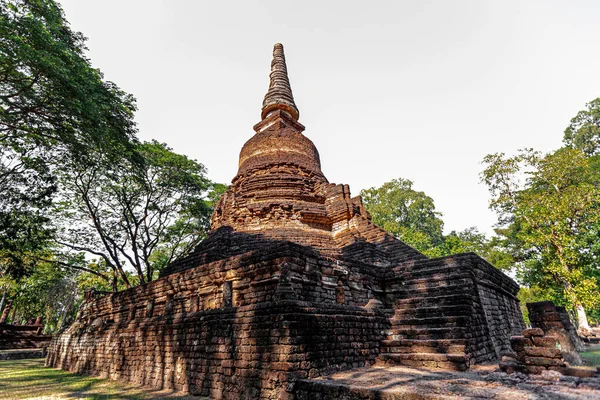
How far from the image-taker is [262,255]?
6.62 metres

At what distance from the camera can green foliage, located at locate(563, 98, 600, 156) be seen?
2393cm

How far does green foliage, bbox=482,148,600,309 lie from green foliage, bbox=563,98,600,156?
563 centimetres

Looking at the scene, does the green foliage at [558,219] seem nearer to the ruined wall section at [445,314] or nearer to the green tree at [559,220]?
the green tree at [559,220]

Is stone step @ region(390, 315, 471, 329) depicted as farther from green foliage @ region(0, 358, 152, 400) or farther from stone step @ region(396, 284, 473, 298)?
green foliage @ region(0, 358, 152, 400)

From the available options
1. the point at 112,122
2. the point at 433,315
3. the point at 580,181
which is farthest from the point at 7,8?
the point at 580,181

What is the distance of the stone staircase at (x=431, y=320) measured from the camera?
6.06 metres

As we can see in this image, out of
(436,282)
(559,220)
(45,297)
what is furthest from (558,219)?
(45,297)

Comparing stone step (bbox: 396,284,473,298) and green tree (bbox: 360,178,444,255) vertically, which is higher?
green tree (bbox: 360,178,444,255)

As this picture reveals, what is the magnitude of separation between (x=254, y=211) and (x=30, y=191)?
8.80 m

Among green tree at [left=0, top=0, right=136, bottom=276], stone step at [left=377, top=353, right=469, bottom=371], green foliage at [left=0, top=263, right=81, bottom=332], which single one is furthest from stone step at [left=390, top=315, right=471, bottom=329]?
green foliage at [left=0, top=263, right=81, bottom=332]

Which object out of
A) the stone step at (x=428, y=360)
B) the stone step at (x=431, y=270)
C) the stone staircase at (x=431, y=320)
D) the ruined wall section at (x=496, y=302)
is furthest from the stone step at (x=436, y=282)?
the stone step at (x=428, y=360)

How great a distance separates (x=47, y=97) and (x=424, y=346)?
10.9 meters

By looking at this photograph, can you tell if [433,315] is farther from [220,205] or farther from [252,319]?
[220,205]

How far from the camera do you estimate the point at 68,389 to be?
789cm
